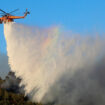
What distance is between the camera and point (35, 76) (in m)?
84.2

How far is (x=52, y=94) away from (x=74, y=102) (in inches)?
278

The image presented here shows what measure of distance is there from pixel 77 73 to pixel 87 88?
6.44 metres

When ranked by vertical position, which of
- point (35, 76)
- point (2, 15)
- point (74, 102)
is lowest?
point (74, 102)

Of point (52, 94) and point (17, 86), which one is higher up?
point (17, 86)

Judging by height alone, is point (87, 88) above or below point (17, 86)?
below

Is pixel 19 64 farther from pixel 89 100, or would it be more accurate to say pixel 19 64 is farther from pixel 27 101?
pixel 89 100

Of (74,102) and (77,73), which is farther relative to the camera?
(77,73)

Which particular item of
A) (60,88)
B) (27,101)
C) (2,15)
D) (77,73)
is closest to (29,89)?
(27,101)

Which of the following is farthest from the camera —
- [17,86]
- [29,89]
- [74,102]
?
[17,86]

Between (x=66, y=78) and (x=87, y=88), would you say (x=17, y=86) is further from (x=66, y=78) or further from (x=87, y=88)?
(x=87, y=88)

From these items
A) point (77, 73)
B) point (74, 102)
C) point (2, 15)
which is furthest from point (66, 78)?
point (2, 15)

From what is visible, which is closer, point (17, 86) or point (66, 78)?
point (66, 78)

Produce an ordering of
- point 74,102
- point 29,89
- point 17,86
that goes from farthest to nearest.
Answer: point 17,86 < point 29,89 < point 74,102

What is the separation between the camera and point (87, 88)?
82.4 m
